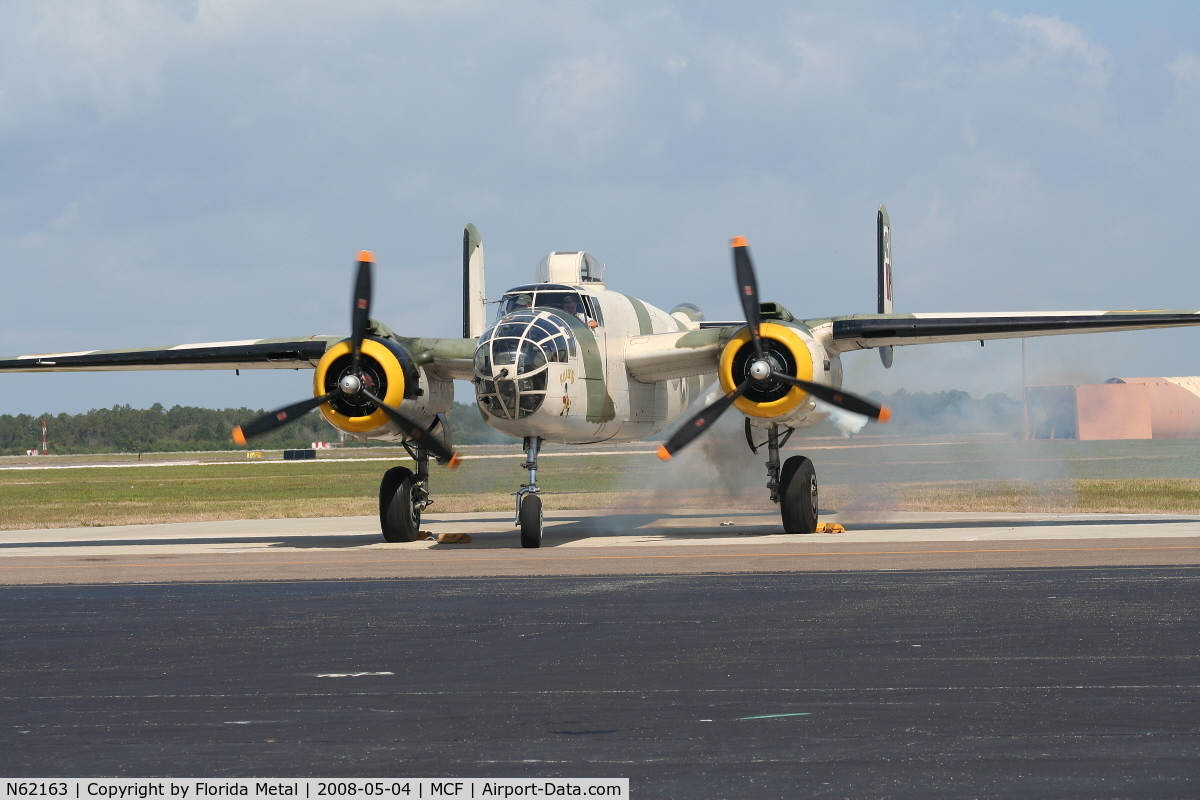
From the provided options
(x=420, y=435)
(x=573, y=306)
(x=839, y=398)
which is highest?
(x=573, y=306)

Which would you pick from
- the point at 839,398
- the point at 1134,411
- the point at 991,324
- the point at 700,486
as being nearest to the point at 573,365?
the point at 839,398

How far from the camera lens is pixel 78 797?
21.5 ft

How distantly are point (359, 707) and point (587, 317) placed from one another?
53.4ft

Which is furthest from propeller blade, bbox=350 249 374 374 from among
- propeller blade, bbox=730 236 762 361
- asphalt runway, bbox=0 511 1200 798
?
propeller blade, bbox=730 236 762 361

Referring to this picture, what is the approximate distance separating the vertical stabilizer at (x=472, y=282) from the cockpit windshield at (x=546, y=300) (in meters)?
6.35

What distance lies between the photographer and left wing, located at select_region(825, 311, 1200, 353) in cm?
2422

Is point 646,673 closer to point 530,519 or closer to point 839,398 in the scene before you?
point 530,519

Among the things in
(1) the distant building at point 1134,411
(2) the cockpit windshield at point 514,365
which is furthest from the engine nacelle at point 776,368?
(1) the distant building at point 1134,411

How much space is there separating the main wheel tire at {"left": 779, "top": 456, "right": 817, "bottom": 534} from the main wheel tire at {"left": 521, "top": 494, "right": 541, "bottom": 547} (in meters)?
5.13

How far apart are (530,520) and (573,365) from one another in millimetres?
2945

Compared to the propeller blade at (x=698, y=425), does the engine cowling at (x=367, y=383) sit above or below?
above

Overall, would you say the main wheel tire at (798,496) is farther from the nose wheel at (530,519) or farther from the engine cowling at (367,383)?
the engine cowling at (367,383)

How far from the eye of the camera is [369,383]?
24.4 m

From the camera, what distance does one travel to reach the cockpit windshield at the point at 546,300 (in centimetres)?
2405
